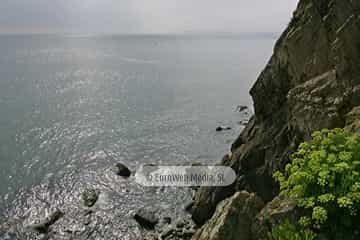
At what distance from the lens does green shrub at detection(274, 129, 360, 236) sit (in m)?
9.58

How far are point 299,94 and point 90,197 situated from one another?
26.0m

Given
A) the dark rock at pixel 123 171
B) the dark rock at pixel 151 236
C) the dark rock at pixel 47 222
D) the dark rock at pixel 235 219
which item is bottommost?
the dark rock at pixel 123 171

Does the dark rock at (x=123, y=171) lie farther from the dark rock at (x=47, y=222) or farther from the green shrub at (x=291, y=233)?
the green shrub at (x=291, y=233)

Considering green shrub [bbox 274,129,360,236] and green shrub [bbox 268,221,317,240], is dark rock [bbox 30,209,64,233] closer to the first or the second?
green shrub [bbox 268,221,317,240]

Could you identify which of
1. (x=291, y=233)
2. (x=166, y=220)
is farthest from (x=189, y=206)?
(x=291, y=233)

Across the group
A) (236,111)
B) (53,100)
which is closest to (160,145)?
(236,111)

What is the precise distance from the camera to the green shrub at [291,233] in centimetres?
1006

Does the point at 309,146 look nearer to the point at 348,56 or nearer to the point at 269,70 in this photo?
the point at 348,56

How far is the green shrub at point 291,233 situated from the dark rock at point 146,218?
23.0 m

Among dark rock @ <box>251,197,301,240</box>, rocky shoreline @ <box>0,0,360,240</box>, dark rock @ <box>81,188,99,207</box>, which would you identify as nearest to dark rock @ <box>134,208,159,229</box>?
rocky shoreline @ <box>0,0,360,240</box>

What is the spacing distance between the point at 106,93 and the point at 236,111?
132ft

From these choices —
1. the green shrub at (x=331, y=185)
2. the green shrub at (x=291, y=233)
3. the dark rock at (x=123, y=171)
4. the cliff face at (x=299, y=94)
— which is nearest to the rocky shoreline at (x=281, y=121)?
the cliff face at (x=299, y=94)

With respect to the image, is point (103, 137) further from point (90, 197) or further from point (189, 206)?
point (189, 206)

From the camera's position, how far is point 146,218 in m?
32.8
